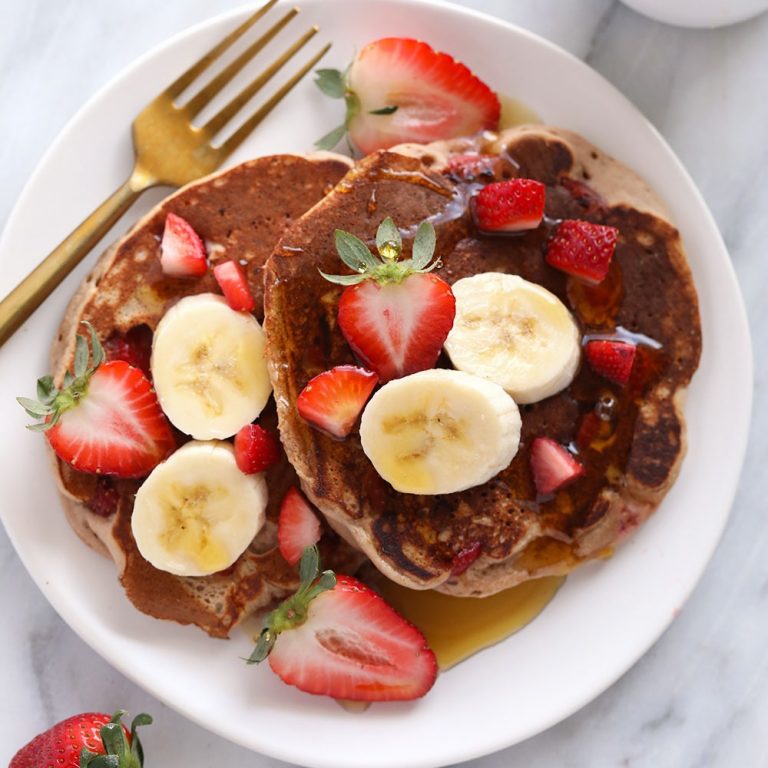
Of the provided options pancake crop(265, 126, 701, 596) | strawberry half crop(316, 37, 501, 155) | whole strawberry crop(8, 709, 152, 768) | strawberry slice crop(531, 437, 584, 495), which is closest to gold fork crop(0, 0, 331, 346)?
strawberry half crop(316, 37, 501, 155)

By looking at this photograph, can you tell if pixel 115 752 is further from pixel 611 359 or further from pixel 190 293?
pixel 611 359

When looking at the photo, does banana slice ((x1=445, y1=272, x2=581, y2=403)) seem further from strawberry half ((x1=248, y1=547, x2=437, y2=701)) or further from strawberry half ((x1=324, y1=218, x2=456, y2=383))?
strawberry half ((x1=248, y1=547, x2=437, y2=701))

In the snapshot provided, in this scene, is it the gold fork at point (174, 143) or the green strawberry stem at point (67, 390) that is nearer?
the green strawberry stem at point (67, 390)

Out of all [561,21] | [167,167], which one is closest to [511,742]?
[167,167]

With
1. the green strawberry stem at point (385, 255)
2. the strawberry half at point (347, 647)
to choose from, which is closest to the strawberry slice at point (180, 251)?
the green strawberry stem at point (385, 255)

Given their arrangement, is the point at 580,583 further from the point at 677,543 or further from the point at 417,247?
the point at 417,247

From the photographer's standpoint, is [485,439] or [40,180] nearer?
[485,439]

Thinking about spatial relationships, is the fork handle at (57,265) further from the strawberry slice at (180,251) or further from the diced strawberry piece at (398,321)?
the diced strawberry piece at (398,321)
